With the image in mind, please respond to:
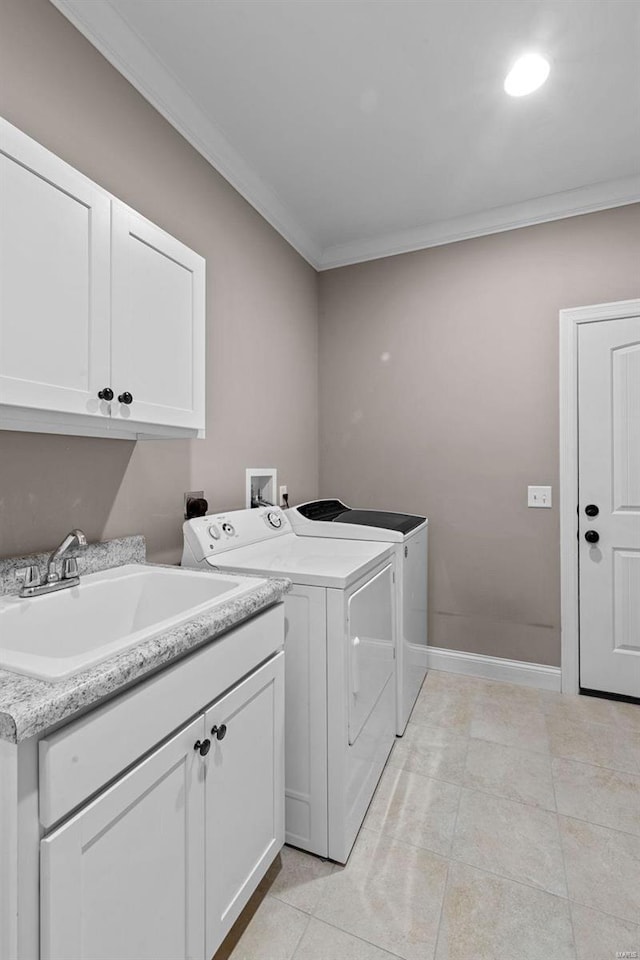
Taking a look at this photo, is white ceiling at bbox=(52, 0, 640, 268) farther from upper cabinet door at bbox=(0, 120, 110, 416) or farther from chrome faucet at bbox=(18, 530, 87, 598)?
chrome faucet at bbox=(18, 530, 87, 598)

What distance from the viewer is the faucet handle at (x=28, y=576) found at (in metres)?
1.16

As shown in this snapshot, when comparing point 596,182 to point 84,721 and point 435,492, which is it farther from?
point 84,721

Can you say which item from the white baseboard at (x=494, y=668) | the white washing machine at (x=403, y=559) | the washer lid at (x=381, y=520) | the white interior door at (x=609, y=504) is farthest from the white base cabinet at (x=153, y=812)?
the white interior door at (x=609, y=504)

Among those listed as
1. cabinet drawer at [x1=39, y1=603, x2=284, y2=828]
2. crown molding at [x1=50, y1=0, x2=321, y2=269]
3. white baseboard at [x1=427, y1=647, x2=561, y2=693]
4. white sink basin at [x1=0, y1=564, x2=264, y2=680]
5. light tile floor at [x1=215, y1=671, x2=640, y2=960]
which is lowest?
light tile floor at [x1=215, y1=671, x2=640, y2=960]

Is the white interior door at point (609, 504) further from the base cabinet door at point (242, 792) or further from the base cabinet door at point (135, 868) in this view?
the base cabinet door at point (135, 868)

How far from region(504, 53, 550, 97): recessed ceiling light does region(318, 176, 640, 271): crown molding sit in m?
0.78

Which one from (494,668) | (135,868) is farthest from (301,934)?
(494,668)

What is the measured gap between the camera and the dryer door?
146 cm

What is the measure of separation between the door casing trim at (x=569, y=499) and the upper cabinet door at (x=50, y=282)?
7.37ft

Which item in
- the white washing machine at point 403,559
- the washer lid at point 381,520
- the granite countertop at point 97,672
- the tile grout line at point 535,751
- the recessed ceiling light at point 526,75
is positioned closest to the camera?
the granite countertop at point 97,672

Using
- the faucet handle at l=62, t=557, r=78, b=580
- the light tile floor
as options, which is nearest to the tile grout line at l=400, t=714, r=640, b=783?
the light tile floor

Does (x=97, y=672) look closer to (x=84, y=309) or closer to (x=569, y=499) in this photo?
(x=84, y=309)

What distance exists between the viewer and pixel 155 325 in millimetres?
1343

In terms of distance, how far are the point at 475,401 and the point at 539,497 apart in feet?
2.12
